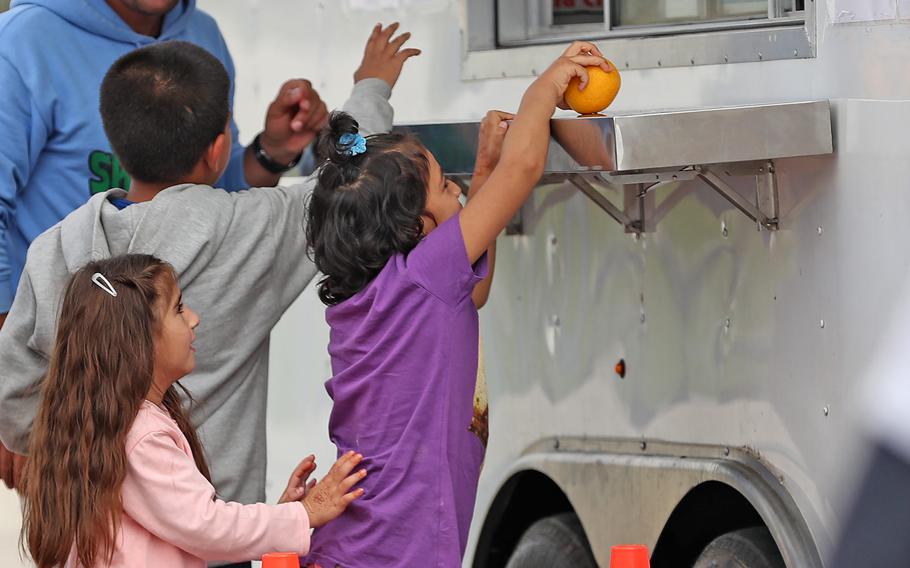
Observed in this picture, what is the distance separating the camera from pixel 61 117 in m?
3.61

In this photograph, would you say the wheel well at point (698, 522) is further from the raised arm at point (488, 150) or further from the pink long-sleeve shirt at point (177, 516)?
the pink long-sleeve shirt at point (177, 516)

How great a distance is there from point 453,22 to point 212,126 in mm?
909

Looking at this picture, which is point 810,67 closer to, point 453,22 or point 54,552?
point 453,22

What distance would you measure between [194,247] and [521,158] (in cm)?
67

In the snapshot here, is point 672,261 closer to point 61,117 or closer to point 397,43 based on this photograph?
point 397,43

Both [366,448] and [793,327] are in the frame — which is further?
[793,327]

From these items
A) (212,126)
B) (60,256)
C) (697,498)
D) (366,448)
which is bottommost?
(697,498)

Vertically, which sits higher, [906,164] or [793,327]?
[906,164]

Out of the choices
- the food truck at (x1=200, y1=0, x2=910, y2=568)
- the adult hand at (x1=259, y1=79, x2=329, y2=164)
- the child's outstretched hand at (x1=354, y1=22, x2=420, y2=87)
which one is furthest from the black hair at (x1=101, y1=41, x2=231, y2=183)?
the food truck at (x1=200, y1=0, x2=910, y2=568)

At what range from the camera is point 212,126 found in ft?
10.6

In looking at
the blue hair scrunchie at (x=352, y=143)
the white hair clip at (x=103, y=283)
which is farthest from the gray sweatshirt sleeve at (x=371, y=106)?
the white hair clip at (x=103, y=283)

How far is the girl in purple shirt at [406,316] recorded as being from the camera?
9.26 feet

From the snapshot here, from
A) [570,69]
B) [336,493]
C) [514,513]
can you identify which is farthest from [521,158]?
[514,513]

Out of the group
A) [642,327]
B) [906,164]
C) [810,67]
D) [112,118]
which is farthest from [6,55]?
[906,164]
